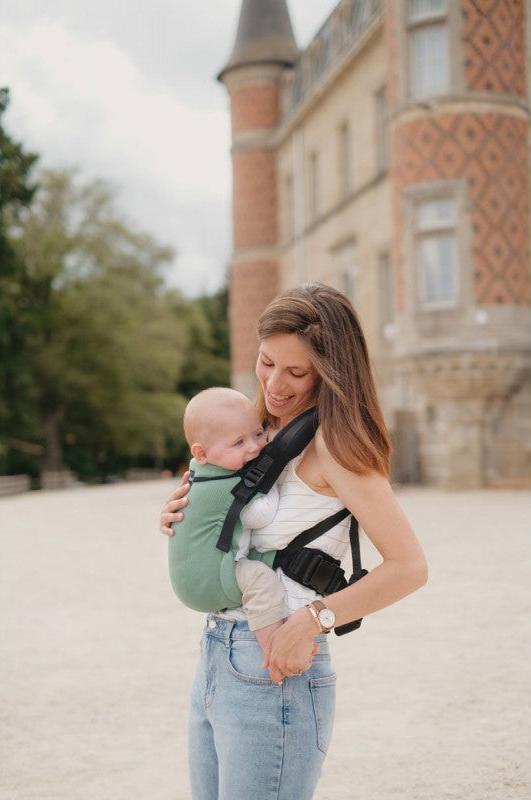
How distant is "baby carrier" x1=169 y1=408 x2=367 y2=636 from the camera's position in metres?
2.29

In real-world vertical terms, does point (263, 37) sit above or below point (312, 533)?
above

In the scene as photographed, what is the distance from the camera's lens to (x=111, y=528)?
609 inches

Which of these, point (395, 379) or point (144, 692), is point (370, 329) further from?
point (144, 692)

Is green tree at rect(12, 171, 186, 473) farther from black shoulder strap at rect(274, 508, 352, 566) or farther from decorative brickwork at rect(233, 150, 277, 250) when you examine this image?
black shoulder strap at rect(274, 508, 352, 566)

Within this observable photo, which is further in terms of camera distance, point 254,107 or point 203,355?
point 203,355

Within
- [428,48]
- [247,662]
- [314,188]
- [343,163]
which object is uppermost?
[428,48]

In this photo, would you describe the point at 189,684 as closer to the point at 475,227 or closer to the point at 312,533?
the point at 312,533

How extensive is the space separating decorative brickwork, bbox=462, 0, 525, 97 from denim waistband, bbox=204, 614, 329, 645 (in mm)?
18579

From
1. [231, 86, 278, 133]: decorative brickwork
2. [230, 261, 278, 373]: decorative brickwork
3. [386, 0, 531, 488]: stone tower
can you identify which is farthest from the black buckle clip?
[231, 86, 278, 133]: decorative brickwork

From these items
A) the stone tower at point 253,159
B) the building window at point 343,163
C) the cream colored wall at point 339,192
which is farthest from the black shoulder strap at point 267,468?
the stone tower at point 253,159

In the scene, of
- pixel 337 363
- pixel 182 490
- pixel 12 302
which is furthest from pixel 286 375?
pixel 12 302

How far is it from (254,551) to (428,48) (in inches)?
755

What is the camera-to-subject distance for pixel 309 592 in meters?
2.33

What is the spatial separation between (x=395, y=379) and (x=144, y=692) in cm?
1820
